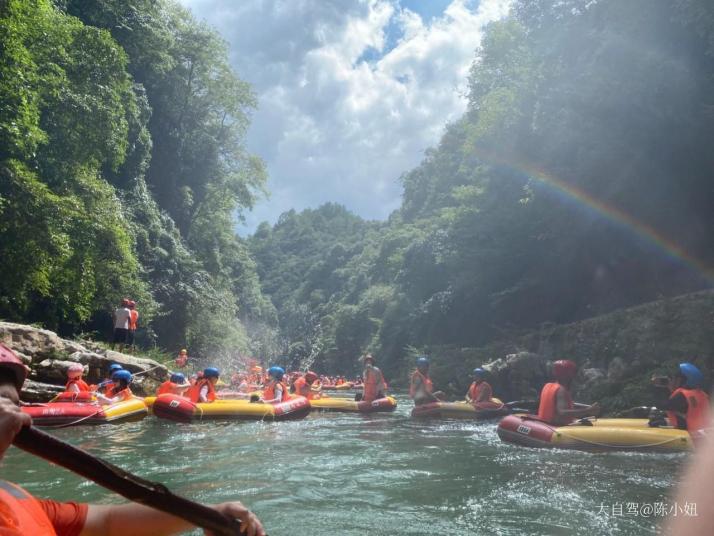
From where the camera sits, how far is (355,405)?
13453 mm

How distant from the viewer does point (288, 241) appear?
105875 mm

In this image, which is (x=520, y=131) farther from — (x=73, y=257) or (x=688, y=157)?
(x=73, y=257)

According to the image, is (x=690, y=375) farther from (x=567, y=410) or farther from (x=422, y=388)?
(x=422, y=388)

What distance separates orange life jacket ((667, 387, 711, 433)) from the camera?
7.71m

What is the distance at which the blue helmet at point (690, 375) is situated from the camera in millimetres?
7793

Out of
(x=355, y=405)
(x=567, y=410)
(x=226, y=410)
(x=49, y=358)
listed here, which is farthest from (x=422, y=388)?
(x=49, y=358)

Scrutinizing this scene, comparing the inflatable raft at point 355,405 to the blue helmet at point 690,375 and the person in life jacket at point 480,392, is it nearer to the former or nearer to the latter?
the person in life jacket at point 480,392

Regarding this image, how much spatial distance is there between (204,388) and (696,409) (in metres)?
8.66

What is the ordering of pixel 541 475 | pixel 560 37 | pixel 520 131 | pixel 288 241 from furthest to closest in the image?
pixel 288 241, pixel 520 131, pixel 560 37, pixel 541 475

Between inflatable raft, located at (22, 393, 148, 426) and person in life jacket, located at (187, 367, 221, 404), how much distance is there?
3.97 feet

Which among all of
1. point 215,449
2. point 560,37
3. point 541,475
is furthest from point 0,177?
point 560,37

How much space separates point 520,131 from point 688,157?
22.0ft

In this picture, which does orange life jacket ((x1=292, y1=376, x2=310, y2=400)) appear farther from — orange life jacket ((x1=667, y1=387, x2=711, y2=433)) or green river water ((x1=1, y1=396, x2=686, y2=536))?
orange life jacket ((x1=667, y1=387, x2=711, y2=433))

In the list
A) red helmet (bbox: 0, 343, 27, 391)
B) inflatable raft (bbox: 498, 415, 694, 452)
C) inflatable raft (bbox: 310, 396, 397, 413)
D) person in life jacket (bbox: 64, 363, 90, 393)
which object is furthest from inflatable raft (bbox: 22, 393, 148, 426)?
red helmet (bbox: 0, 343, 27, 391)
